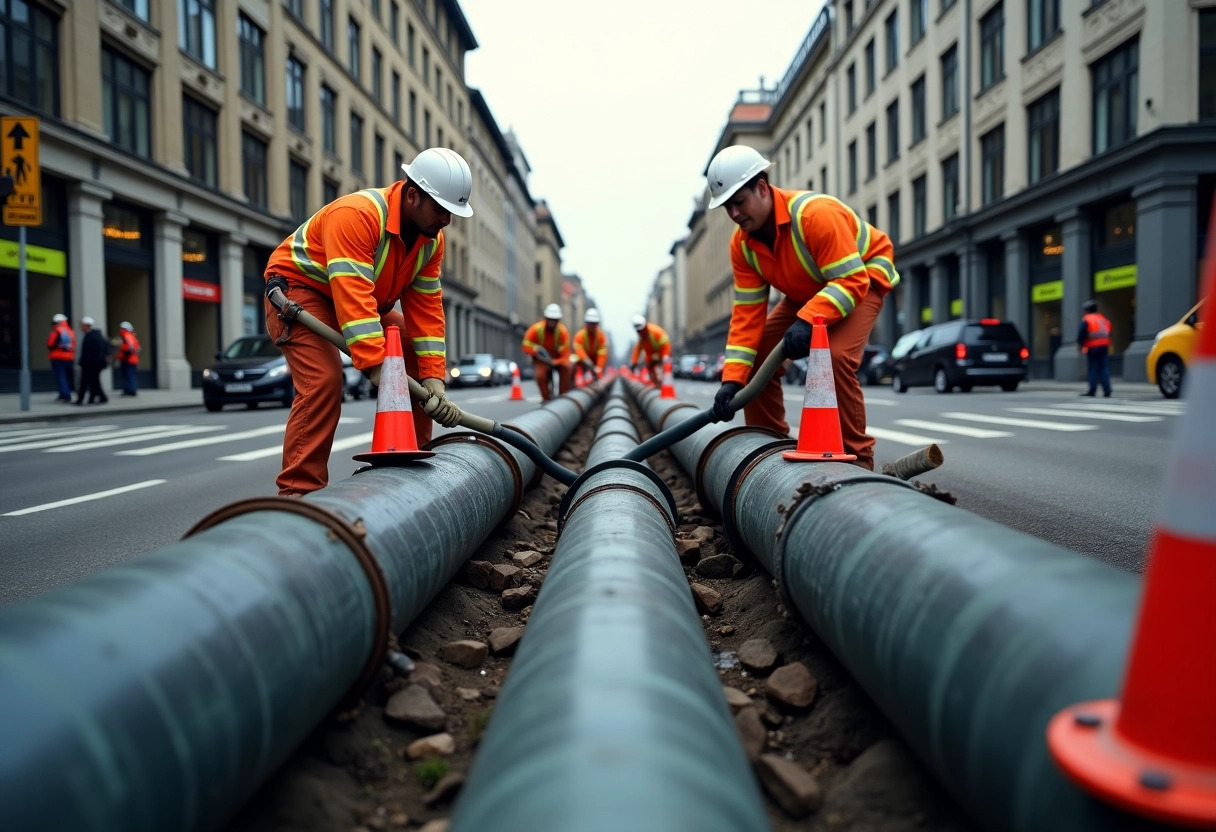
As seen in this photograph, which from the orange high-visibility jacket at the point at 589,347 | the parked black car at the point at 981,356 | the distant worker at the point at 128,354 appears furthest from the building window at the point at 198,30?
the parked black car at the point at 981,356

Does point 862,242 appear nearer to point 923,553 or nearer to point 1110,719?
point 923,553

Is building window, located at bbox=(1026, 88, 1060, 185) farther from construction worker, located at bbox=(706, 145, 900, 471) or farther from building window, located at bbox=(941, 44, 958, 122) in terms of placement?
construction worker, located at bbox=(706, 145, 900, 471)

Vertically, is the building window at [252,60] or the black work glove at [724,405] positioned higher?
the building window at [252,60]

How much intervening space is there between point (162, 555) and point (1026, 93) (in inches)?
1026

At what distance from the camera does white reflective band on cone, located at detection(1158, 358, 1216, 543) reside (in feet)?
3.59

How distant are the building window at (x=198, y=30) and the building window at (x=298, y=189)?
538 centimetres

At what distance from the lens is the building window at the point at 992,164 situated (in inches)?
978

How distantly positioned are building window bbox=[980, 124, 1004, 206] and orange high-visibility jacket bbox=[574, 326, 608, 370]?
1526cm

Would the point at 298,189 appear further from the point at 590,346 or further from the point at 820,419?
the point at 820,419

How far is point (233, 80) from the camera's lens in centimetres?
2395

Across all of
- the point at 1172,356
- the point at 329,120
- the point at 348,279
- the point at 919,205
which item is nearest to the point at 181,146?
the point at 329,120

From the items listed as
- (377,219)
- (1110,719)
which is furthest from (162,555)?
(377,219)

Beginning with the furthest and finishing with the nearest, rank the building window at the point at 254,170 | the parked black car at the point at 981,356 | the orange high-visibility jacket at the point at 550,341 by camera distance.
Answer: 1. the building window at the point at 254,170
2. the parked black car at the point at 981,356
3. the orange high-visibility jacket at the point at 550,341

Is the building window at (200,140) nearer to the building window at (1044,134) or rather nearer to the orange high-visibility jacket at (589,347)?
the orange high-visibility jacket at (589,347)
